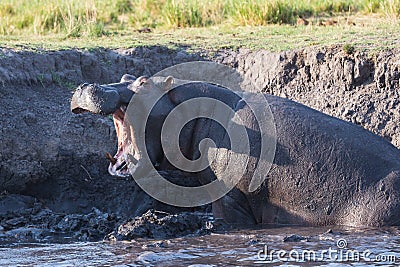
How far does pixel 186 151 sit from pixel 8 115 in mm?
2116

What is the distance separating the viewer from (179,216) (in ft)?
23.1

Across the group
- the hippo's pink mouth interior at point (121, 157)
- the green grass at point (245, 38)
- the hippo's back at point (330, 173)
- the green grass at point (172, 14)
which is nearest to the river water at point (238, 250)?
the hippo's back at point (330, 173)

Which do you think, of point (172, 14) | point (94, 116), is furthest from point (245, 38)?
point (94, 116)

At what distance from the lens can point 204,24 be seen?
38.9ft

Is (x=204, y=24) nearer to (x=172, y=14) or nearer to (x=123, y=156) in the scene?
(x=172, y=14)

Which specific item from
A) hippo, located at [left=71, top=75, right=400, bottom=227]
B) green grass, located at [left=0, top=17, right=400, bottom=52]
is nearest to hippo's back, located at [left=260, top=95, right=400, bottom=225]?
hippo, located at [left=71, top=75, right=400, bottom=227]

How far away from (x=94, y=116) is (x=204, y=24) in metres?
3.48

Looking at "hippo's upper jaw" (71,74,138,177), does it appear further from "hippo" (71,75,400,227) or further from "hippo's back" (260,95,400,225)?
"hippo's back" (260,95,400,225)

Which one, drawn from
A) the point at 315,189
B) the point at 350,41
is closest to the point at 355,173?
the point at 315,189

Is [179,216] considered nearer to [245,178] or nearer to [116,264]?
[245,178]

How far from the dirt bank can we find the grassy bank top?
1.19 ft

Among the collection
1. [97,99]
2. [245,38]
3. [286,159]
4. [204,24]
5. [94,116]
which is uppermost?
[204,24]

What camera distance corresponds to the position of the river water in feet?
19.4

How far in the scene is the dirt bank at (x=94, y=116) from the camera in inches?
327
